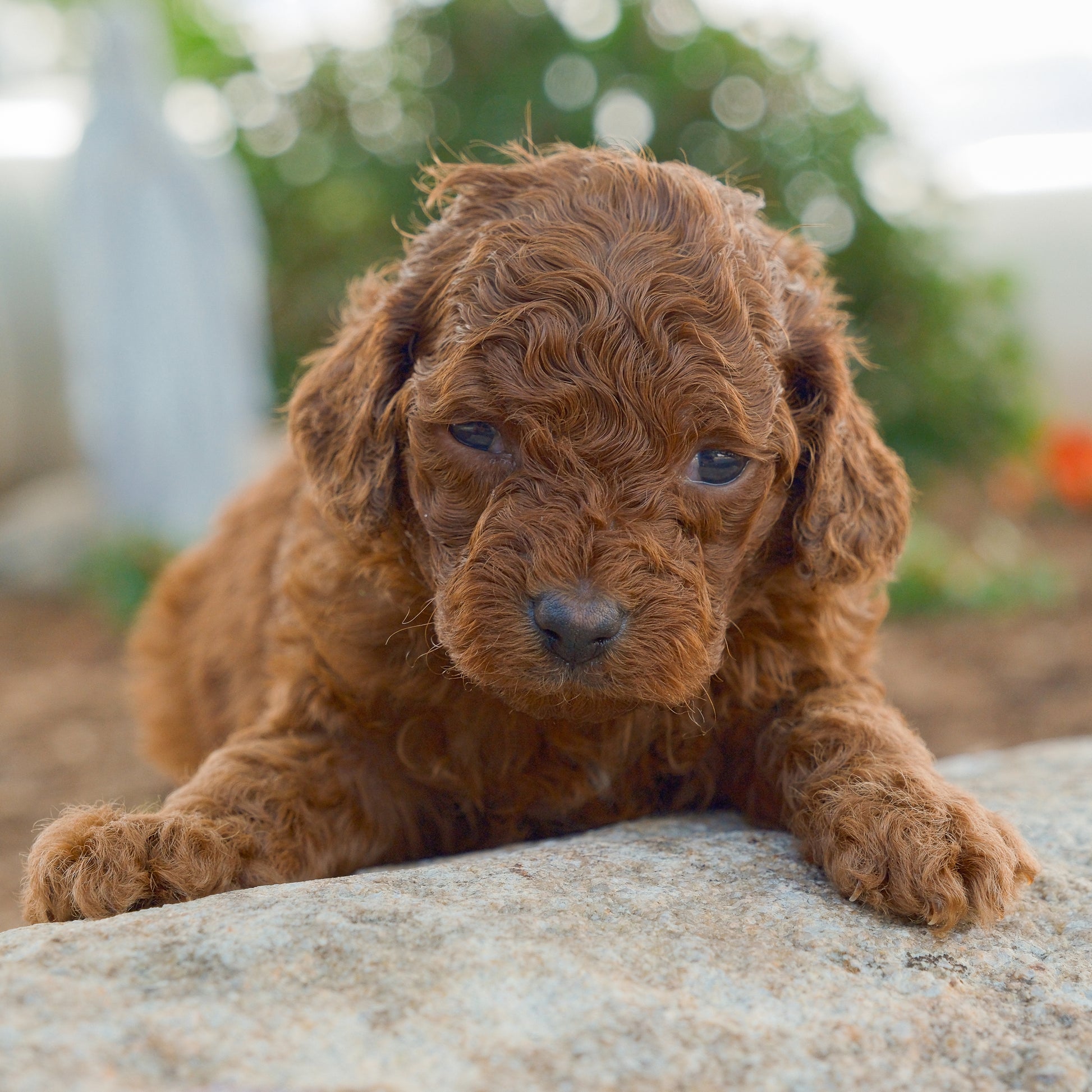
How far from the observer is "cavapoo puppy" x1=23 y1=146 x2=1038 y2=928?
261cm

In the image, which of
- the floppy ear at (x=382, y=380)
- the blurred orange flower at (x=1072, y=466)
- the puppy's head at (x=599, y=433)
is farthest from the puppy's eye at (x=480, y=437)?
the blurred orange flower at (x=1072, y=466)

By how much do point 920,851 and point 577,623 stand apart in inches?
35.4

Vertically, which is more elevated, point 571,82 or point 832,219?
point 571,82

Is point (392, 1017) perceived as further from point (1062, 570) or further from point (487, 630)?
point (1062, 570)

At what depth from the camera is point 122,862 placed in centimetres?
265

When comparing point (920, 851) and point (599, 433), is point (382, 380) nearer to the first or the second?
point (599, 433)

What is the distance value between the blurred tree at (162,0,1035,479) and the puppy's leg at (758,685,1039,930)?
7.02 metres

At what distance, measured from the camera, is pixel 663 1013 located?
6.93 feet

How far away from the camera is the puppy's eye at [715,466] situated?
280 cm

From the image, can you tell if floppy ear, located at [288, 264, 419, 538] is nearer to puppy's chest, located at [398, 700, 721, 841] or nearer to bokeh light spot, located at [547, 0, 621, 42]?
puppy's chest, located at [398, 700, 721, 841]

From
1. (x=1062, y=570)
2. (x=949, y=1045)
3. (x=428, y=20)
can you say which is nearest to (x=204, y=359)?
(x=428, y=20)

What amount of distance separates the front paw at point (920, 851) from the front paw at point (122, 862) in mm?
1405

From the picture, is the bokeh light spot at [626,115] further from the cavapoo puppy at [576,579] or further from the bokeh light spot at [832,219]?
the cavapoo puppy at [576,579]

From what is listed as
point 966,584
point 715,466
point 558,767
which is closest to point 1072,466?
point 966,584
